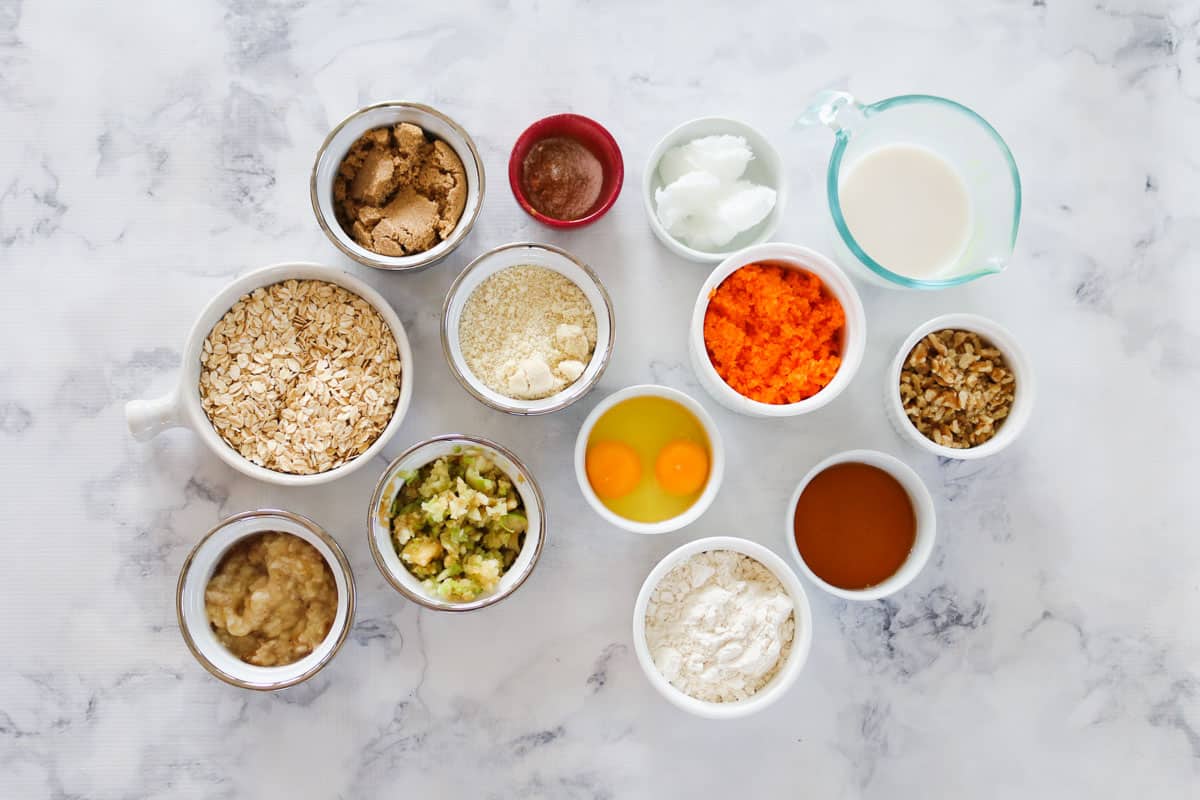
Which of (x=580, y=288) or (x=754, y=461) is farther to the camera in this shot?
(x=754, y=461)

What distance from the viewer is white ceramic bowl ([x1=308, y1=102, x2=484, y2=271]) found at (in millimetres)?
1555

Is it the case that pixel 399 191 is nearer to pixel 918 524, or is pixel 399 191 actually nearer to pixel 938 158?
pixel 938 158

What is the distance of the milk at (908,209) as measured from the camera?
1.68m

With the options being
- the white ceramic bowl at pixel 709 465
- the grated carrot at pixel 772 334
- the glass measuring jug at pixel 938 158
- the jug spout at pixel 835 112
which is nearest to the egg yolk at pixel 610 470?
the white ceramic bowl at pixel 709 465

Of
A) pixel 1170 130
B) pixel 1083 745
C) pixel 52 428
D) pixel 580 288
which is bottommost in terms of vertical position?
pixel 1083 745

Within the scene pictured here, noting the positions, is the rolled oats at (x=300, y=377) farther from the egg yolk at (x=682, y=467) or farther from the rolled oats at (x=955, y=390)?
the rolled oats at (x=955, y=390)

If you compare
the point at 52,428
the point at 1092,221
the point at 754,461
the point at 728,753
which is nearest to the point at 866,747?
the point at 728,753

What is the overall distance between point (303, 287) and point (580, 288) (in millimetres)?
533

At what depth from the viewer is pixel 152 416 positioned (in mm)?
1536

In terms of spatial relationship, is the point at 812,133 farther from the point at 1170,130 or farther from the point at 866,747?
the point at 866,747

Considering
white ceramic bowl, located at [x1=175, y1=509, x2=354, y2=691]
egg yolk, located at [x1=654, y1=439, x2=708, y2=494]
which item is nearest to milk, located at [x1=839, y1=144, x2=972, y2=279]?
egg yolk, located at [x1=654, y1=439, x2=708, y2=494]

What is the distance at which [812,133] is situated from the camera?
1789 mm

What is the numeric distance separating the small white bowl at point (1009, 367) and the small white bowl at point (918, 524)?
0.07 metres

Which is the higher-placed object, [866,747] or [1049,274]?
[1049,274]
